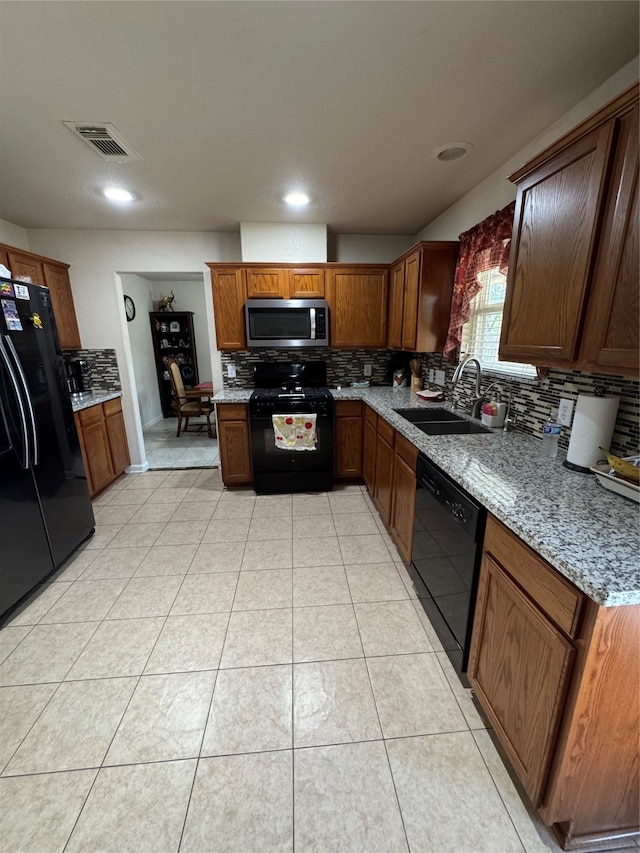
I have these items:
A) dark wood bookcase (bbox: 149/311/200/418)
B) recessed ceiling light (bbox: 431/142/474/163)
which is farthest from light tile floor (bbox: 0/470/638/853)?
dark wood bookcase (bbox: 149/311/200/418)

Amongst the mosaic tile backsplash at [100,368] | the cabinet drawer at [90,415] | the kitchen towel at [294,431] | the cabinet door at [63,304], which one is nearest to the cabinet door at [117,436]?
the cabinet drawer at [90,415]

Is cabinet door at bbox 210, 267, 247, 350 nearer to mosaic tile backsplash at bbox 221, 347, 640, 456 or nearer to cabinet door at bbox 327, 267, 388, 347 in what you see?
mosaic tile backsplash at bbox 221, 347, 640, 456

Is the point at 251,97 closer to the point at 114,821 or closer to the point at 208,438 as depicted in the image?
the point at 114,821

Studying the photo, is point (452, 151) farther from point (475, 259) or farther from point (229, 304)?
point (229, 304)

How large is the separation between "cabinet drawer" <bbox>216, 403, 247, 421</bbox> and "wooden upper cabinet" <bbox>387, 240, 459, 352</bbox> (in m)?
1.59

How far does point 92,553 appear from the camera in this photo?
228 cm

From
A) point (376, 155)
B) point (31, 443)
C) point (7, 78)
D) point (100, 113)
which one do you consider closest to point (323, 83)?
point (376, 155)

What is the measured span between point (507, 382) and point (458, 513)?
1.10 m

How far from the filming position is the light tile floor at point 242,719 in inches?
39.2

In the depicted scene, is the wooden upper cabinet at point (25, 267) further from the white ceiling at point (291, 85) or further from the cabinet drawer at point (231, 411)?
the cabinet drawer at point (231, 411)

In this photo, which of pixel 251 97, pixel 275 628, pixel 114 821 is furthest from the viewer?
pixel 275 628

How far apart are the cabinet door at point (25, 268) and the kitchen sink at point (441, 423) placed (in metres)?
3.19

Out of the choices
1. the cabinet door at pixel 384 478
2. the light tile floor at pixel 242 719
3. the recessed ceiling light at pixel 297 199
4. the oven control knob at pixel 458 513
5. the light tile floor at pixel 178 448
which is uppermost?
the recessed ceiling light at pixel 297 199

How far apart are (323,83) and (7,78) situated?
1.27 metres
